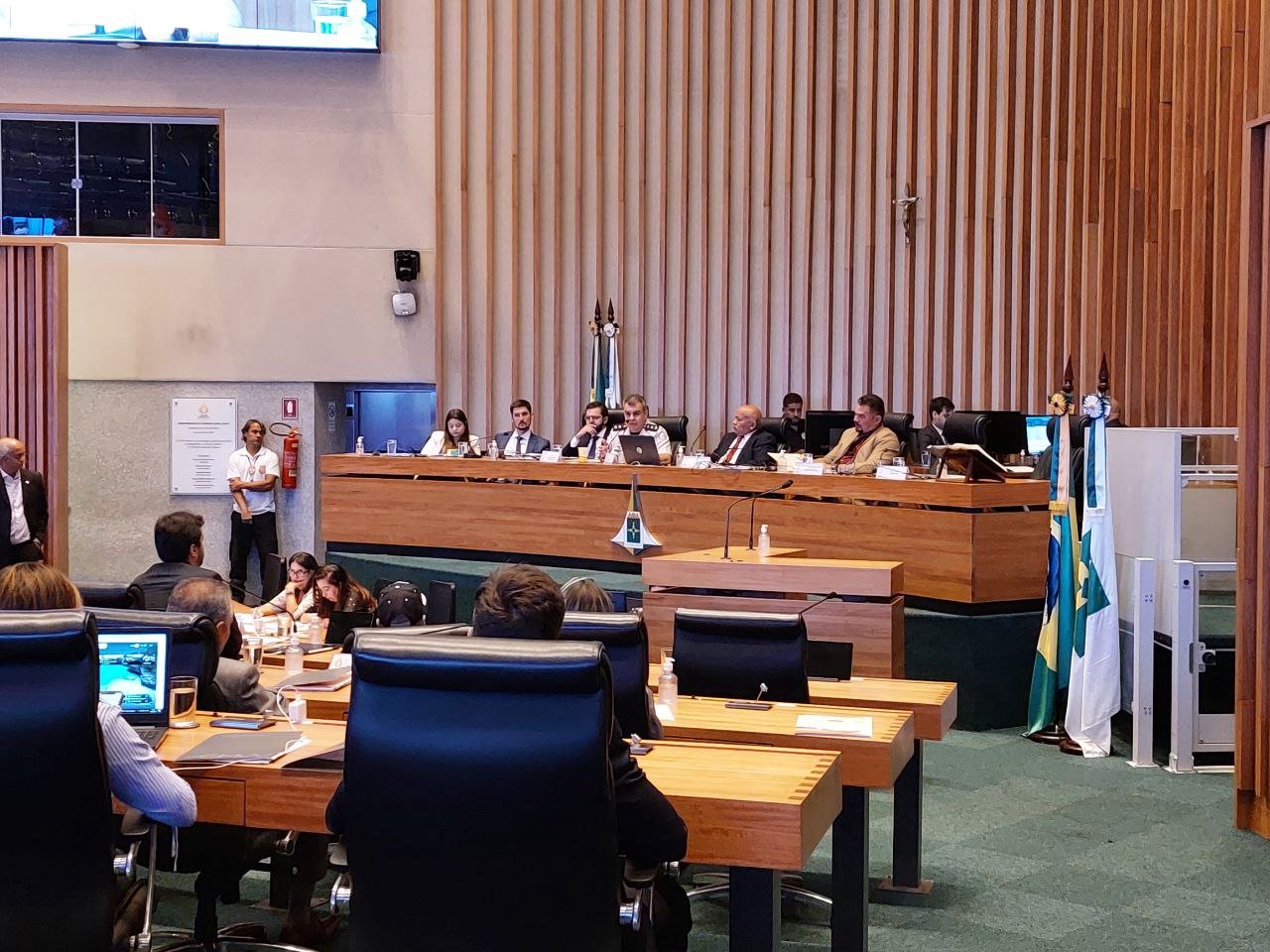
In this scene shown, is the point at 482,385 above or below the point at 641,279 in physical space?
below

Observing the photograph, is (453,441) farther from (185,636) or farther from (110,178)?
(185,636)

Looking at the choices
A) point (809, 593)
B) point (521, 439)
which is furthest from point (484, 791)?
point (521, 439)

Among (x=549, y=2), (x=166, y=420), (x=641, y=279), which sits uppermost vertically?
(x=549, y=2)

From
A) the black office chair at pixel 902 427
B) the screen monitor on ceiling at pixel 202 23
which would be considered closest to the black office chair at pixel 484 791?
the black office chair at pixel 902 427

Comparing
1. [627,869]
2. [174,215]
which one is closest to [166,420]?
[174,215]

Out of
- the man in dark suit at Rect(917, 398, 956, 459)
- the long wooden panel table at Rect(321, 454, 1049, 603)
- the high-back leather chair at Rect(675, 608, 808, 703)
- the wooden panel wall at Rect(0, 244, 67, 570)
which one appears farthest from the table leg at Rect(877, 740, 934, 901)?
the wooden panel wall at Rect(0, 244, 67, 570)

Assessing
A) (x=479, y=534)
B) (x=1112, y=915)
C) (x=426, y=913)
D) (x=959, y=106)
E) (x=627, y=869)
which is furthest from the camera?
(x=959, y=106)

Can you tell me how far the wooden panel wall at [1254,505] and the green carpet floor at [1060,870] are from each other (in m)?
0.29

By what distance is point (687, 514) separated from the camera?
8.65 meters

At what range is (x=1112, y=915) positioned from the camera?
4.40 metres

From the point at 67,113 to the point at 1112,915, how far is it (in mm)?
10631

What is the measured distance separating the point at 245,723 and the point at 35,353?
7.55m

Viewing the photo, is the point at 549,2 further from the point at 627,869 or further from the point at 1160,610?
the point at 627,869

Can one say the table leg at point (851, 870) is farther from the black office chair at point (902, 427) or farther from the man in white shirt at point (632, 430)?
the man in white shirt at point (632, 430)
